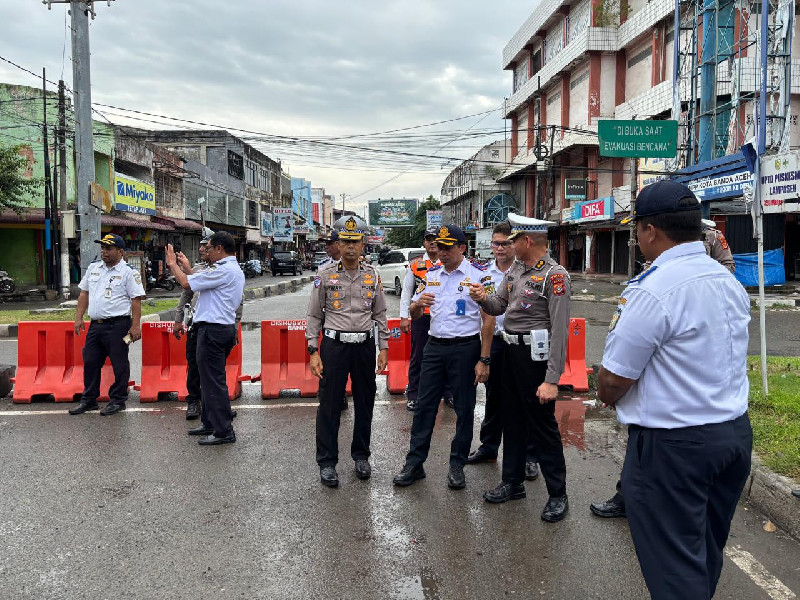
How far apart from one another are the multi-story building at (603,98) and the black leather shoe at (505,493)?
18457mm

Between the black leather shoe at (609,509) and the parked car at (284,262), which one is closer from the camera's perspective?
the black leather shoe at (609,509)

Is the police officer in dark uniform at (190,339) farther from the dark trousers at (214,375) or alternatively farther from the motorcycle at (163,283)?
the motorcycle at (163,283)

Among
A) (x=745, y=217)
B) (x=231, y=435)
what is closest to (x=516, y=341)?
(x=231, y=435)

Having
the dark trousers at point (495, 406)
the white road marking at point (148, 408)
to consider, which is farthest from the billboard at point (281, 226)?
the dark trousers at point (495, 406)

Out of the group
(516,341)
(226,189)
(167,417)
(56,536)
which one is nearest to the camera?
(56,536)

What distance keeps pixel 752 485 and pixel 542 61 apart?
154 ft

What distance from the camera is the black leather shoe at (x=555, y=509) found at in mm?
3951

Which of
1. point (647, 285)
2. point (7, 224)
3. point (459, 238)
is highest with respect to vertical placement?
point (7, 224)

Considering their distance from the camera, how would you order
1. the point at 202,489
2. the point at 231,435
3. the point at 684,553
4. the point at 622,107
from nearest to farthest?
the point at 684,553 → the point at 202,489 → the point at 231,435 → the point at 622,107

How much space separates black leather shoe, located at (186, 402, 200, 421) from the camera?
6301 millimetres

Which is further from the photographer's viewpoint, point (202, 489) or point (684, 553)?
point (202, 489)

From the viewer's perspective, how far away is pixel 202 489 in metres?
4.48

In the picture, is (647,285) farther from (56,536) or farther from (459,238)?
(56,536)

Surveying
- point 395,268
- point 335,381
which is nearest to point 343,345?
point 335,381
